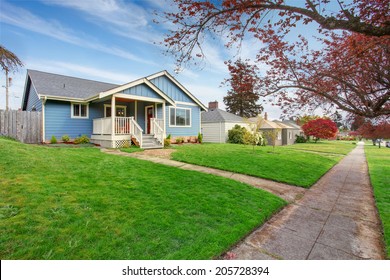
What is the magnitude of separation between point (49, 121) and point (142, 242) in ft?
43.6

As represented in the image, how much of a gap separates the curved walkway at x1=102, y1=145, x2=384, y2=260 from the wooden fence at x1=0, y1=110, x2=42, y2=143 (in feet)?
44.5

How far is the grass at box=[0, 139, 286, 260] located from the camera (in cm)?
253

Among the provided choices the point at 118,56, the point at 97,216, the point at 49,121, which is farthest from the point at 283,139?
the point at 97,216

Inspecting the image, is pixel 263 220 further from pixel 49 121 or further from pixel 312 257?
pixel 49 121

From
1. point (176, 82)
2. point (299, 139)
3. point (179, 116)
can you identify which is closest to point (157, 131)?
point (179, 116)

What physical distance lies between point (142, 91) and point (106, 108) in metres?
3.62

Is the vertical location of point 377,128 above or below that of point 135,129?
above

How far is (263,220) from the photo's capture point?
3.86 m

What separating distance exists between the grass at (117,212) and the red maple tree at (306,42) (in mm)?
3710

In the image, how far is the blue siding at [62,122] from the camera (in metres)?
12.6

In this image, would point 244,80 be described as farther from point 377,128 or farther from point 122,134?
point 377,128

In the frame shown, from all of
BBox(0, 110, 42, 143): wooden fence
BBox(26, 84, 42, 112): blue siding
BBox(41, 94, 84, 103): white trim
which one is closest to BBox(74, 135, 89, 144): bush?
BBox(0, 110, 42, 143): wooden fence

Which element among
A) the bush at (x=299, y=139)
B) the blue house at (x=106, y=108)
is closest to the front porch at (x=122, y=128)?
the blue house at (x=106, y=108)

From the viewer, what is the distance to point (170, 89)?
17.1 metres
